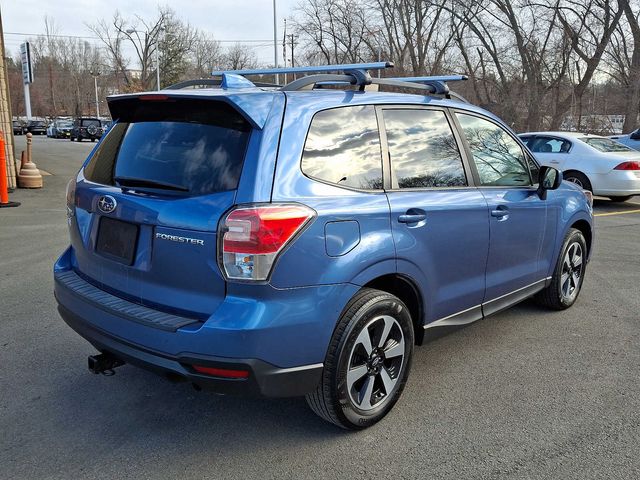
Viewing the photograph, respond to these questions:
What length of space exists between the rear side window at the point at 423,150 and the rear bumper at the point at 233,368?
1241 millimetres

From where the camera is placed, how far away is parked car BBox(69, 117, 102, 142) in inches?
1617

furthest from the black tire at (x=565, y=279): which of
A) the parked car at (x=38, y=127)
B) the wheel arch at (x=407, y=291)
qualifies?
the parked car at (x=38, y=127)

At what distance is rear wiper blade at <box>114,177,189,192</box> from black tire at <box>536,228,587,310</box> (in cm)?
339

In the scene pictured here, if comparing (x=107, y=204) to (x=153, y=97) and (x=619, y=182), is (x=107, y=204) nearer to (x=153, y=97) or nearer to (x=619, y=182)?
(x=153, y=97)

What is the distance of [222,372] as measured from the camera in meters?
2.51

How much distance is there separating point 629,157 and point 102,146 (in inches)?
424

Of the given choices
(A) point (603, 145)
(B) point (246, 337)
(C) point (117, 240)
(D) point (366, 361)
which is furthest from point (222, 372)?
(A) point (603, 145)

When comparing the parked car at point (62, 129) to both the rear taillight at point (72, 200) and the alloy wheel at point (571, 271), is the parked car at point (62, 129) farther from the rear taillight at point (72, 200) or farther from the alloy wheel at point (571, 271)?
the alloy wheel at point (571, 271)

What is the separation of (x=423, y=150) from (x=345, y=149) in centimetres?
69

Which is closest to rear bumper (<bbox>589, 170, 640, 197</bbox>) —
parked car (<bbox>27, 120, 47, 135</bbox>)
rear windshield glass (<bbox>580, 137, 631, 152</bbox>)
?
rear windshield glass (<bbox>580, 137, 631, 152</bbox>)

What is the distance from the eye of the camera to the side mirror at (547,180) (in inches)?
169

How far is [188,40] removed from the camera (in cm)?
6475

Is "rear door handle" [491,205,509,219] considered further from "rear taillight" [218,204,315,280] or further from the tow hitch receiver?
the tow hitch receiver

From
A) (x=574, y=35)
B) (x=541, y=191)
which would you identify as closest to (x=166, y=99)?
(x=541, y=191)
